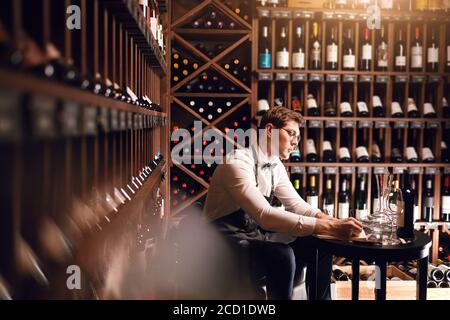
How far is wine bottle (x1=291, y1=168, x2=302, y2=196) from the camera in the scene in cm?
454

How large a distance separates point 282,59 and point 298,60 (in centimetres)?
14

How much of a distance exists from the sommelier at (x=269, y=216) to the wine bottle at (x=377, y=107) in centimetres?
199

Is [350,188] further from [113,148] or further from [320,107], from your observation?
[113,148]

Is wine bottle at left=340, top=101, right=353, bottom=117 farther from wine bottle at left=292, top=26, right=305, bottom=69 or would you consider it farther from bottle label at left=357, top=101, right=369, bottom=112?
wine bottle at left=292, top=26, right=305, bottom=69

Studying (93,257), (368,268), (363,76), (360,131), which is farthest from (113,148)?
(360,131)

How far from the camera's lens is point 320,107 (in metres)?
4.63

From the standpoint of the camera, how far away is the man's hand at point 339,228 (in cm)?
236

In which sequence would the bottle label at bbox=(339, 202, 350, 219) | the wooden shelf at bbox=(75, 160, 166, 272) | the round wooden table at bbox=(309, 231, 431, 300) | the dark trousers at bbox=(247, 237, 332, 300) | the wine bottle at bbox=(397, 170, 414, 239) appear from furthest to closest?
1. the bottle label at bbox=(339, 202, 350, 219)
2. the wine bottle at bbox=(397, 170, 414, 239)
3. the dark trousers at bbox=(247, 237, 332, 300)
4. the round wooden table at bbox=(309, 231, 431, 300)
5. the wooden shelf at bbox=(75, 160, 166, 272)

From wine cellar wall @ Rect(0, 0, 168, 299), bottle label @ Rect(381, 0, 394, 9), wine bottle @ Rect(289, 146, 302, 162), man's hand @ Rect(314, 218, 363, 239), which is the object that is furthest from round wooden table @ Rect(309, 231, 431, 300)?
bottle label @ Rect(381, 0, 394, 9)

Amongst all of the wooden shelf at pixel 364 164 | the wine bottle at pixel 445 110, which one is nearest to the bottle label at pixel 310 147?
the wooden shelf at pixel 364 164

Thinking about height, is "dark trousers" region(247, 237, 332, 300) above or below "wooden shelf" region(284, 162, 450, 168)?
below

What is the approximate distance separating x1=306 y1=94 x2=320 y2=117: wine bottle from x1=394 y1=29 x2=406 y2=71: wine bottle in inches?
30.6

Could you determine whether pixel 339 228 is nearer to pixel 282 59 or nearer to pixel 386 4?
pixel 282 59
